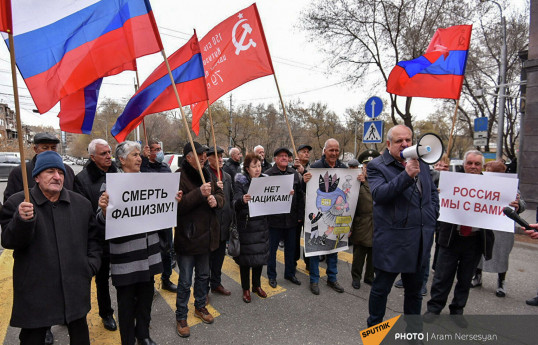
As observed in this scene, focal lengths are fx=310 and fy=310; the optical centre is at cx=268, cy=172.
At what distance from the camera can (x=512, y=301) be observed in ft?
13.3

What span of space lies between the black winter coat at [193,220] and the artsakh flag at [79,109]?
1176 mm

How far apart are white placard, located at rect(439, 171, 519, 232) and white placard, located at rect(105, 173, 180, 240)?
279 cm

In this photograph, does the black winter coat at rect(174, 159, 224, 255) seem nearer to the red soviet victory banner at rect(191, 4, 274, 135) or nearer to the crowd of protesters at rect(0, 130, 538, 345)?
the crowd of protesters at rect(0, 130, 538, 345)

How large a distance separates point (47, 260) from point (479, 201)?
154 inches

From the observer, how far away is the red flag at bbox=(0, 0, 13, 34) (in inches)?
79.4

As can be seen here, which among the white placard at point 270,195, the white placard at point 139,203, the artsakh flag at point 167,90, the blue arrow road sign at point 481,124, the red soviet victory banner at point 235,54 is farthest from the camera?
the blue arrow road sign at point 481,124

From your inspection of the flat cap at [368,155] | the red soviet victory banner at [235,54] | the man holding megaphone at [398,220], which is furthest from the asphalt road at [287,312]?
the red soviet victory banner at [235,54]

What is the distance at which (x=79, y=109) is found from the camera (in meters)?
3.32

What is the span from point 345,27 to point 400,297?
13231 mm

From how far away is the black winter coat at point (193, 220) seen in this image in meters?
3.12

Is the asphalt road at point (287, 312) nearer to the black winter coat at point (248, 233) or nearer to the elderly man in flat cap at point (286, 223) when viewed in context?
the elderly man in flat cap at point (286, 223)

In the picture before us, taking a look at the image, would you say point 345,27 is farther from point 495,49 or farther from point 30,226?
point 30,226

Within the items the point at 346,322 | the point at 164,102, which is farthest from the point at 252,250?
the point at 164,102

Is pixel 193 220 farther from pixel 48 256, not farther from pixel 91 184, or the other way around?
pixel 48 256
